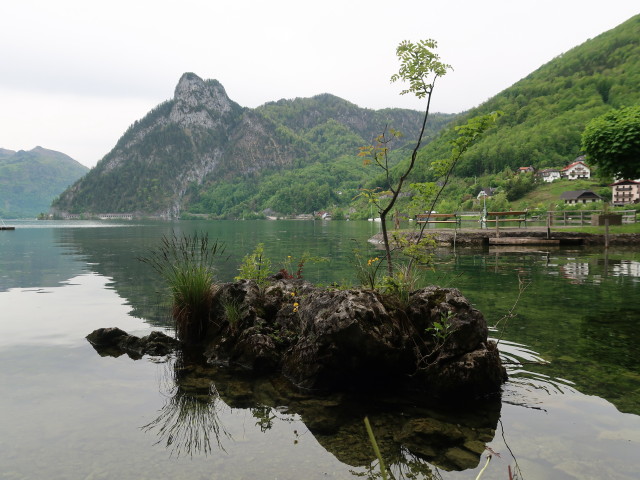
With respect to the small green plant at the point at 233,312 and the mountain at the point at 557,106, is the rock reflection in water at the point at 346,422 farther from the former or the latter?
the mountain at the point at 557,106

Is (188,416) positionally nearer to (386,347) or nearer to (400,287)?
(386,347)

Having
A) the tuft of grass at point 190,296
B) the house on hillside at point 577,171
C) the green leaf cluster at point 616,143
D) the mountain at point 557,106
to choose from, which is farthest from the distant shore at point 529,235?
the house on hillside at point 577,171

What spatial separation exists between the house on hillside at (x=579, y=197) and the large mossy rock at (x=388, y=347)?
99.4 m

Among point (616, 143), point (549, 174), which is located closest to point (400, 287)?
point (616, 143)

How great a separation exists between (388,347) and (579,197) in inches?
4151

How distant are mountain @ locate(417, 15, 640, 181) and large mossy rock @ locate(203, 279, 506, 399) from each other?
388ft

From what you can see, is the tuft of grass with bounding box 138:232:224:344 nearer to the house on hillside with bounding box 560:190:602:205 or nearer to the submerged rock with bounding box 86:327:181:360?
the submerged rock with bounding box 86:327:181:360

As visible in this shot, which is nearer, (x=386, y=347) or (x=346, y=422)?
(x=346, y=422)

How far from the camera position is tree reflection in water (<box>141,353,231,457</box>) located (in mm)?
5164

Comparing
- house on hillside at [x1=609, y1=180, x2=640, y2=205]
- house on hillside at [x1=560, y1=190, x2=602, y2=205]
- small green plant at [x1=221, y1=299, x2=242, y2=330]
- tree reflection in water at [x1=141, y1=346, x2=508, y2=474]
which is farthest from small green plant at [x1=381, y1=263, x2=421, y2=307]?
house on hillside at [x1=609, y1=180, x2=640, y2=205]

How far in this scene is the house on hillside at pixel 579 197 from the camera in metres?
93.4

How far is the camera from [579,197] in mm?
94812

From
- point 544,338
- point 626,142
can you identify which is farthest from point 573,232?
point 544,338

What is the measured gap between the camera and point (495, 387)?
21.6 ft
